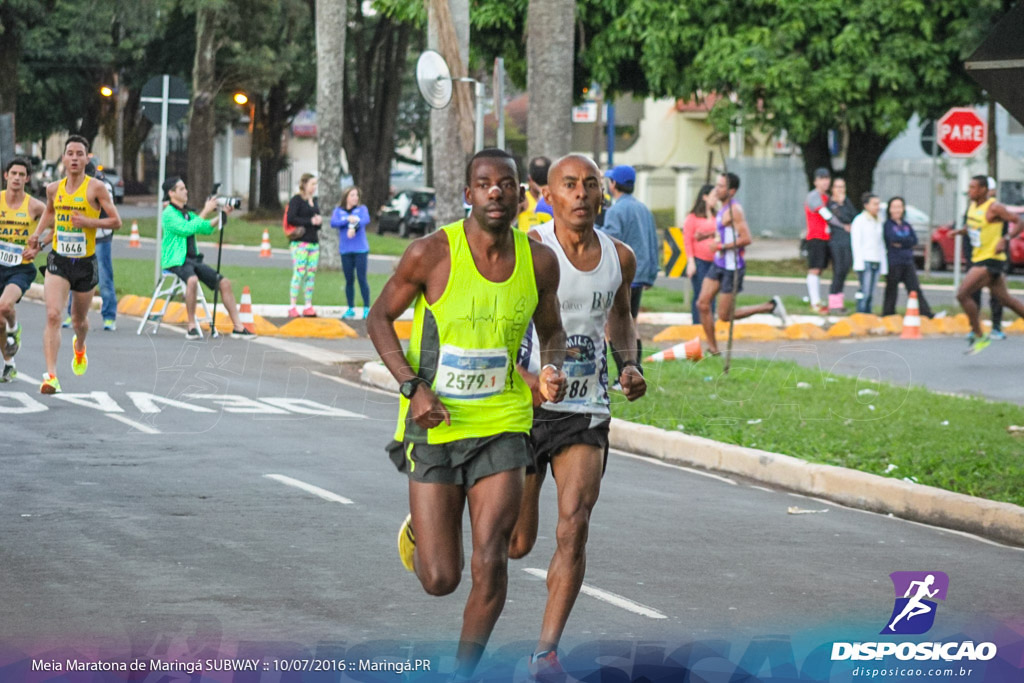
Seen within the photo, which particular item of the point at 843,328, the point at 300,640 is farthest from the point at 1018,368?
the point at 300,640

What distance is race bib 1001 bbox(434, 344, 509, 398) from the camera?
18.4 ft

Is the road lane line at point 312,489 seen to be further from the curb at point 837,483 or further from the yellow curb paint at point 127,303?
the yellow curb paint at point 127,303

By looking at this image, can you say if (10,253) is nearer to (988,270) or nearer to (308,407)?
(308,407)

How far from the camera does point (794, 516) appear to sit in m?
9.57

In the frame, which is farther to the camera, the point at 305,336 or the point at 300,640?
the point at 305,336

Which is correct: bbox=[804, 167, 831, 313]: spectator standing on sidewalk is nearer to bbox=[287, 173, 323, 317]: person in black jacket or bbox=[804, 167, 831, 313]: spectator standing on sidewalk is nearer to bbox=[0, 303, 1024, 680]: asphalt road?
bbox=[287, 173, 323, 317]: person in black jacket

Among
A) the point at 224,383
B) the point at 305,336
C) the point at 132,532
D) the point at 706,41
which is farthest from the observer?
the point at 706,41

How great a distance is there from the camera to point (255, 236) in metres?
43.6

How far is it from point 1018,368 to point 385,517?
10406 mm

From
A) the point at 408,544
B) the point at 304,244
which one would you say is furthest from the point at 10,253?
the point at 408,544

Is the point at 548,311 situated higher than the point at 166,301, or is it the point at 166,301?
the point at 548,311

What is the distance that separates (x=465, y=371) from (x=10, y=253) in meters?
8.66

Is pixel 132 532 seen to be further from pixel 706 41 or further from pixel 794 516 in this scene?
pixel 706 41

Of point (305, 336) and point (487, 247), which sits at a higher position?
point (487, 247)
